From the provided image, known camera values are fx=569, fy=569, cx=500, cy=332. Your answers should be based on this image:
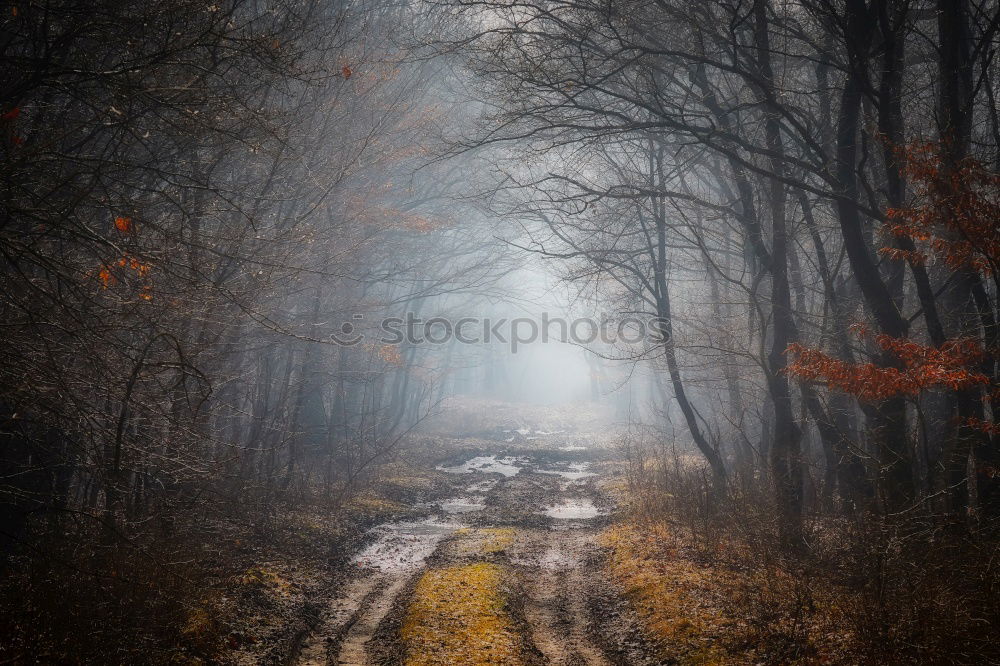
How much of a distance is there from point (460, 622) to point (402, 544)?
3.76 meters

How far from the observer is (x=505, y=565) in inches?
332

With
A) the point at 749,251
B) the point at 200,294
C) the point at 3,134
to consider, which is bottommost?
the point at 200,294

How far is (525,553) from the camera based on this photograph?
30.3 ft

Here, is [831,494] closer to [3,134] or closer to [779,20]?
[779,20]

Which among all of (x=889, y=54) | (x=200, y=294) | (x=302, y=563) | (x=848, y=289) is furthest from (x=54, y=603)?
(x=848, y=289)

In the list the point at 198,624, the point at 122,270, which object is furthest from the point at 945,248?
the point at 198,624

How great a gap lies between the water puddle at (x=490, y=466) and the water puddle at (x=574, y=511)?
195 inches

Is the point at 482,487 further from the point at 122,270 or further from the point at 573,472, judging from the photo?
the point at 122,270

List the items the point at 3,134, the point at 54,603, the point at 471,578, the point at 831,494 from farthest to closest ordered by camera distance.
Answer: the point at 831,494
the point at 471,578
the point at 54,603
the point at 3,134

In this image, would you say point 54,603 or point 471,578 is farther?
A: point 471,578

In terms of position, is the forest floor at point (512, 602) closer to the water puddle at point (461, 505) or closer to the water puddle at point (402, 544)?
the water puddle at point (402, 544)

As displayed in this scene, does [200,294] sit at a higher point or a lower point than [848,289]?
lower

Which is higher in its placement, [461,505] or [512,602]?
[512,602]

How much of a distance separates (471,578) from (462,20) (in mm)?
7844
